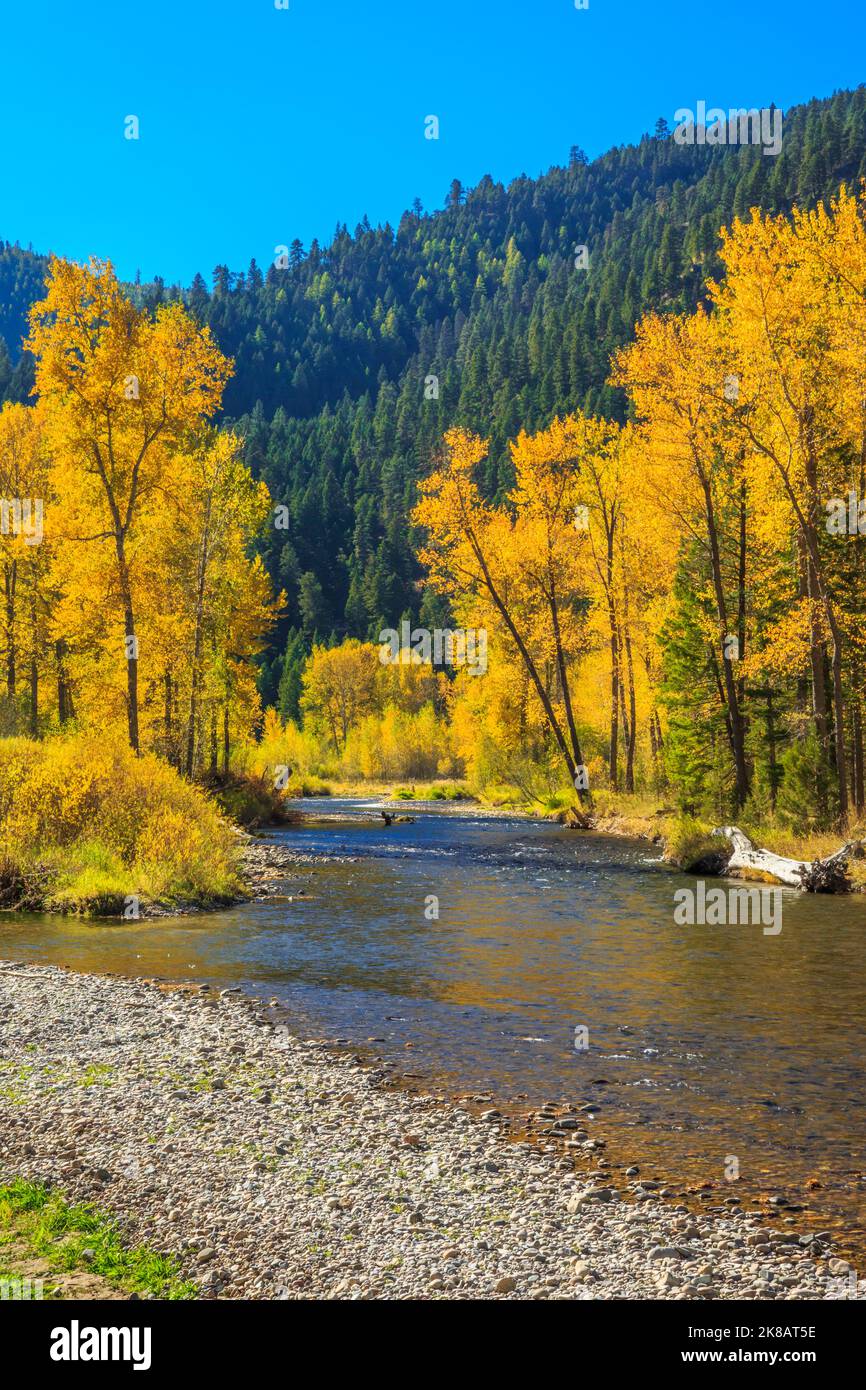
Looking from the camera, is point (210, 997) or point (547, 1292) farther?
point (210, 997)

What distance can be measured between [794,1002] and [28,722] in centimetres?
3155

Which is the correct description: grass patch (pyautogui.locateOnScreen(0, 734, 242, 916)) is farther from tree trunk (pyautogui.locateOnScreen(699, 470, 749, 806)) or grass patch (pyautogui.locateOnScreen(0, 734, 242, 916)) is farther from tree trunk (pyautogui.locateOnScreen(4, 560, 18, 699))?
tree trunk (pyautogui.locateOnScreen(4, 560, 18, 699))

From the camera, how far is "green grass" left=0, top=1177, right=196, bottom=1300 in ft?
20.2

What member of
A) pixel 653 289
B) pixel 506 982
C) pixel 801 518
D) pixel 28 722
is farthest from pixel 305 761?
pixel 653 289

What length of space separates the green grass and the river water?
387 cm

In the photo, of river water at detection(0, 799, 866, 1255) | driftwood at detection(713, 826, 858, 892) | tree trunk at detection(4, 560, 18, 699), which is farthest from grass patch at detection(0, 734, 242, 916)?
tree trunk at detection(4, 560, 18, 699)

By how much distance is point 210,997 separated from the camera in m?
13.6

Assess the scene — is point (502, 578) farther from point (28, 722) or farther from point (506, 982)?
point (506, 982)

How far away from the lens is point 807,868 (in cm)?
2266

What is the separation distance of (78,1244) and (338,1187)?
1.91 meters

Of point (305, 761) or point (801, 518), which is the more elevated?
point (801, 518)

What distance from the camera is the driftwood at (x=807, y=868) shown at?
2239cm

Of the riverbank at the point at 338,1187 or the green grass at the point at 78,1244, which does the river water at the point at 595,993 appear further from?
the green grass at the point at 78,1244

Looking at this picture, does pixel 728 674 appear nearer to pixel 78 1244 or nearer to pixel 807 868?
pixel 807 868
